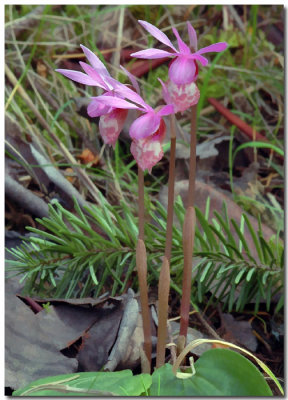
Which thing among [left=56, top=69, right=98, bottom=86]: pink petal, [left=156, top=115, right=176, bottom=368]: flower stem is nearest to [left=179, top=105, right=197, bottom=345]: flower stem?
[left=156, top=115, right=176, bottom=368]: flower stem

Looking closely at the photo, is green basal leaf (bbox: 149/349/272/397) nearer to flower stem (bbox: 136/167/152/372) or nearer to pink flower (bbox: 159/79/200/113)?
flower stem (bbox: 136/167/152/372)

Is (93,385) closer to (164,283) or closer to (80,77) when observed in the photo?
(164,283)

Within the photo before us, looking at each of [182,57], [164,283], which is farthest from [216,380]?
[182,57]

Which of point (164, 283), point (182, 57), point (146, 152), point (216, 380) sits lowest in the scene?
point (216, 380)

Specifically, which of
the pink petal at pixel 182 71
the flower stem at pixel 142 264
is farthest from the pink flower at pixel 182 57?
the flower stem at pixel 142 264

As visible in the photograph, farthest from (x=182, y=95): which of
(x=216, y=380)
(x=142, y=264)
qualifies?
(x=216, y=380)

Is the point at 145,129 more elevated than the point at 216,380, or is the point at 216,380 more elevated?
the point at 145,129

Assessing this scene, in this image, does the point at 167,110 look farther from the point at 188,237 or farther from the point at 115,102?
the point at 188,237

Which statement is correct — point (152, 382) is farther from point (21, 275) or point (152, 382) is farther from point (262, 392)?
point (21, 275)

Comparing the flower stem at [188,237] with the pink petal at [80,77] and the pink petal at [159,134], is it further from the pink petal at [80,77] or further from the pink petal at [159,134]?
the pink petal at [80,77]
